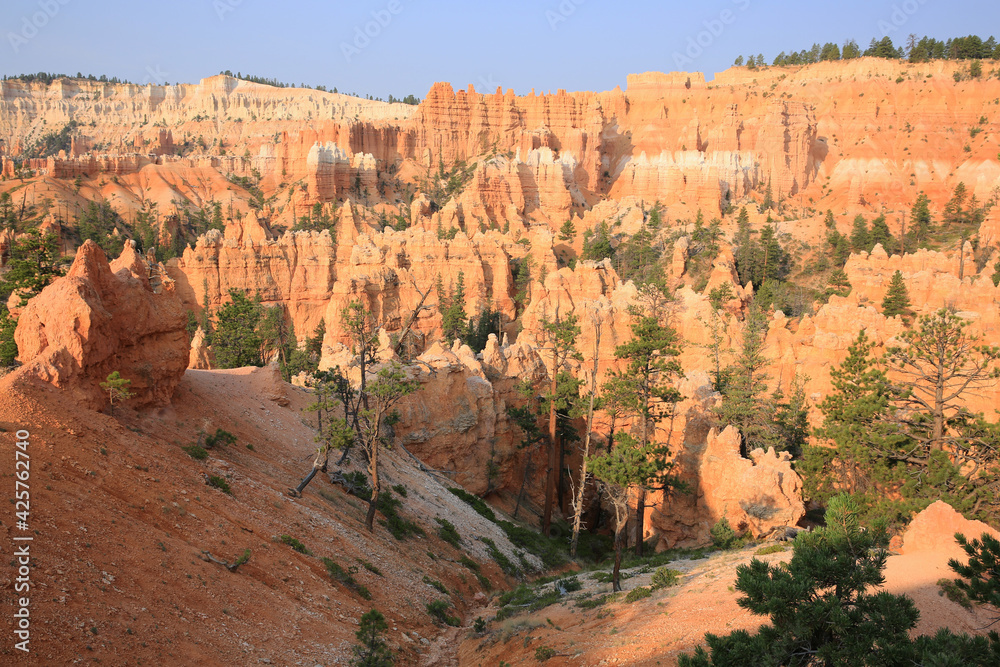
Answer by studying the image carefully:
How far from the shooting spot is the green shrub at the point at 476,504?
2333 centimetres

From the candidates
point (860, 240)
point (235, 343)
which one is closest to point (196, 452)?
point (235, 343)

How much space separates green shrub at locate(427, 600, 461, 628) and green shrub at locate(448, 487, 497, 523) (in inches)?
319

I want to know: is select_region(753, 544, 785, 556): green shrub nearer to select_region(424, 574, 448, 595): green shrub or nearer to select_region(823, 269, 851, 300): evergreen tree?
select_region(424, 574, 448, 595): green shrub

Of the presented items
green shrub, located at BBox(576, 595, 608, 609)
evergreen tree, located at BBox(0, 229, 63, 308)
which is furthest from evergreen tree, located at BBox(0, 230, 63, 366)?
green shrub, located at BBox(576, 595, 608, 609)

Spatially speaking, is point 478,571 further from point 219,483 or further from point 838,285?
point 838,285

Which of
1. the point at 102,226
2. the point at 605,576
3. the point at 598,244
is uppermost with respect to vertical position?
the point at 102,226

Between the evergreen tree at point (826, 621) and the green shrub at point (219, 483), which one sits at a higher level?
the evergreen tree at point (826, 621)

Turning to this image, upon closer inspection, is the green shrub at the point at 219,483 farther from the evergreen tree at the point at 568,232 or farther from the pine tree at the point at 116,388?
the evergreen tree at the point at 568,232

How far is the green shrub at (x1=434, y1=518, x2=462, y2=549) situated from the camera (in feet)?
63.1

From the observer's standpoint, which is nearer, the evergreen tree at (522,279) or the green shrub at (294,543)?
the green shrub at (294,543)

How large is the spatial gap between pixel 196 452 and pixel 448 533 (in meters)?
7.85

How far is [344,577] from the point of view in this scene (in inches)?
527

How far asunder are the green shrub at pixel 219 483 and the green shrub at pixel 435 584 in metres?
5.04

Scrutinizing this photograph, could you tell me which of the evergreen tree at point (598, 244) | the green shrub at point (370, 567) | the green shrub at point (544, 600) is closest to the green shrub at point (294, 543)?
the green shrub at point (370, 567)
